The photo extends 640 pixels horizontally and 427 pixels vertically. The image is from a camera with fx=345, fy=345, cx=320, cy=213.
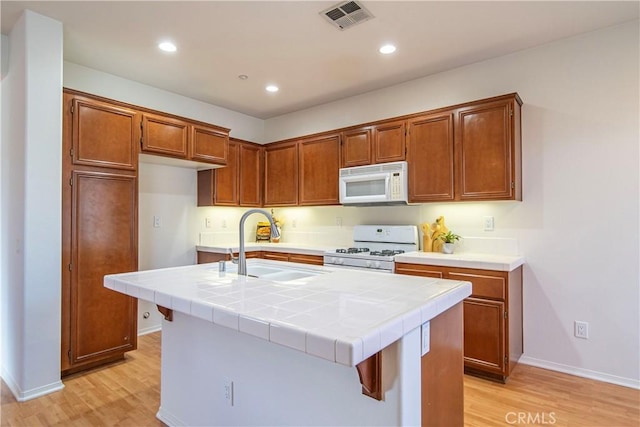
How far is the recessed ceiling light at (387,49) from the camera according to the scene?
2.88 m

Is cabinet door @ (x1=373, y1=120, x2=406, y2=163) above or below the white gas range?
above

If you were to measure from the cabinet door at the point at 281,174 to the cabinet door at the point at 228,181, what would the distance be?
1.48ft

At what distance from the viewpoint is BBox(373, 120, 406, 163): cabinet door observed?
338cm

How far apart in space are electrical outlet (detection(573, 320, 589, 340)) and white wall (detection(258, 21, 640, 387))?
3 cm

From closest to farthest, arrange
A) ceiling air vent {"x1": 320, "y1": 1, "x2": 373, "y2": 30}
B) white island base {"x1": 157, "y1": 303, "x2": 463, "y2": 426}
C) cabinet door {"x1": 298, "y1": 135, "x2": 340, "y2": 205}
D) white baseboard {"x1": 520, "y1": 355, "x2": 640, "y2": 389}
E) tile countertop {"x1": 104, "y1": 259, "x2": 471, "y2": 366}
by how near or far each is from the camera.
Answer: tile countertop {"x1": 104, "y1": 259, "x2": 471, "y2": 366}
white island base {"x1": 157, "y1": 303, "x2": 463, "y2": 426}
ceiling air vent {"x1": 320, "y1": 1, "x2": 373, "y2": 30}
white baseboard {"x1": 520, "y1": 355, "x2": 640, "y2": 389}
cabinet door {"x1": 298, "y1": 135, "x2": 340, "y2": 205}

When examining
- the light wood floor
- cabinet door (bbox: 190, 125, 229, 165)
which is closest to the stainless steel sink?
the light wood floor

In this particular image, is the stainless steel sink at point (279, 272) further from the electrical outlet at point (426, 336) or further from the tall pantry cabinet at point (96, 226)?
the tall pantry cabinet at point (96, 226)

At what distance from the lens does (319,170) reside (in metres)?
4.05

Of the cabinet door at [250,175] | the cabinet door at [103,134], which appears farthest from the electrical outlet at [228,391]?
the cabinet door at [250,175]

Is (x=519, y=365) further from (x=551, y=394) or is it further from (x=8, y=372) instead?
(x=8, y=372)

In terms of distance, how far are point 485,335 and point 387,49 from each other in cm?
243

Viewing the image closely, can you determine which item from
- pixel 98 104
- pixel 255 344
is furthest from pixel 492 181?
pixel 98 104

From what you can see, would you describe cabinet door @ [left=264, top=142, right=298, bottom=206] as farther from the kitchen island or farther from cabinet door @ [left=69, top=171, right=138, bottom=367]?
the kitchen island

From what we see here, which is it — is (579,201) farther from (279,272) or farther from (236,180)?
(236,180)
